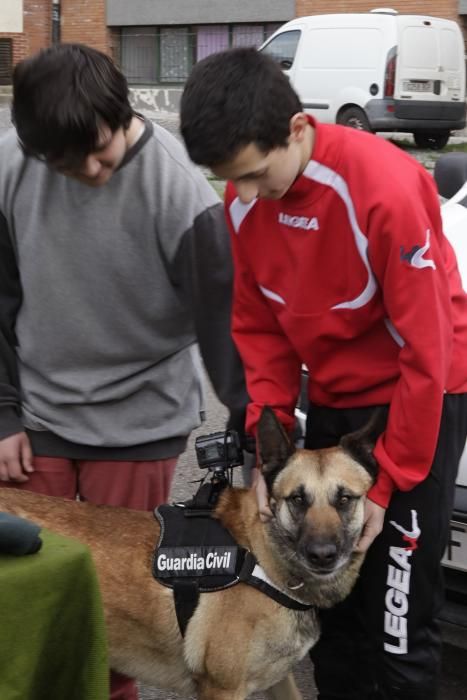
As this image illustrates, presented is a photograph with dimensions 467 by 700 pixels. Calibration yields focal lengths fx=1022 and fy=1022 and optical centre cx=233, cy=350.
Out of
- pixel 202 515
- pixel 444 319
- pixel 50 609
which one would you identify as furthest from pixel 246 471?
pixel 50 609

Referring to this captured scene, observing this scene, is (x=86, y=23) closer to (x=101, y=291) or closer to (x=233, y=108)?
(x=101, y=291)

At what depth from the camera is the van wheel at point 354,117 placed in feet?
58.4

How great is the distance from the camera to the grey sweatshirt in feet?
8.55

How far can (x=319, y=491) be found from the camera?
2.67 metres

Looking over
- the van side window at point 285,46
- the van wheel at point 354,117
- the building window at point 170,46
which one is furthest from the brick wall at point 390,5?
the van wheel at point 354,117

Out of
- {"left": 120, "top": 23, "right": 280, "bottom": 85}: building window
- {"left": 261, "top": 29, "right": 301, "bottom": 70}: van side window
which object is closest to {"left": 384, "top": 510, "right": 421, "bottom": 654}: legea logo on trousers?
{"left": 261, "top": 29, "right": 301, "bottom": 70}: van side window

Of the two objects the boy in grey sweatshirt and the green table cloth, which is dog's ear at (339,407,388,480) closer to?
the boy in grey sweatshirt

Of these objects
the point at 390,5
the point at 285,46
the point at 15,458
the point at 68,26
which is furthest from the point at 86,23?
the point at 15,458

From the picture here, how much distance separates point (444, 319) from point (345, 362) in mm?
311

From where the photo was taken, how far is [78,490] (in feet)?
10.00

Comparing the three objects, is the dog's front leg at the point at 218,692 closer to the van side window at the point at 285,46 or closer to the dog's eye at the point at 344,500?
the dog's eye at the point at 344,500

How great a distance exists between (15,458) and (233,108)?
4.16ft

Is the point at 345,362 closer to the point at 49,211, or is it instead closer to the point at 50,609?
the point at 49,211

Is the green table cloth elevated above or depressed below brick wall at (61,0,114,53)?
above
